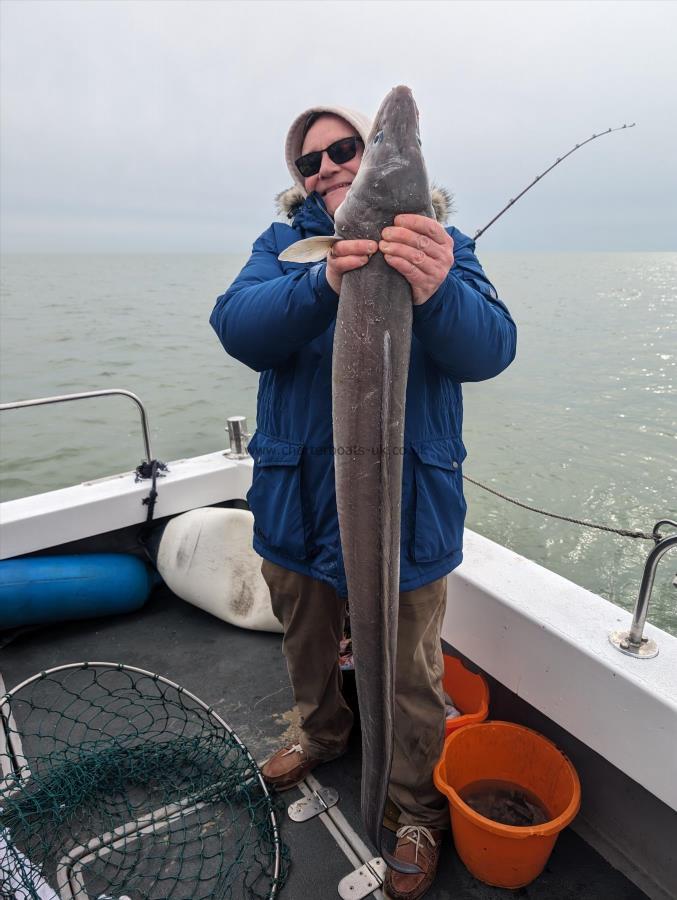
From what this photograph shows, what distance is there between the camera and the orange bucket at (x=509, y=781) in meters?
1.94

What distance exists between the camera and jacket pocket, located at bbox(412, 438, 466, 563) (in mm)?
1840

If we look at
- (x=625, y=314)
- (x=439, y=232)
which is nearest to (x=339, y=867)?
(x=439, y=232)

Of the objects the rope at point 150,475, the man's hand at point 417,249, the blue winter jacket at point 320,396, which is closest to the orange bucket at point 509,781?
the blue winter jacket at point 320,396

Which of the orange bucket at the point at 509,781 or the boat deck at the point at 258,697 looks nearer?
the orange bucket at the point at 509,781

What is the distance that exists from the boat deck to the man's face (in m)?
2.21

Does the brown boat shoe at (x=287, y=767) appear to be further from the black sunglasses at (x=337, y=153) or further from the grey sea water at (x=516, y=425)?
the grey sea water at (x=516, y=425)

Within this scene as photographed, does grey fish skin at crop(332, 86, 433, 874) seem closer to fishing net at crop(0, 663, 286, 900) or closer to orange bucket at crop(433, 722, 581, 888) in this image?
orange bucket at crop(433, 722, 581, 888)

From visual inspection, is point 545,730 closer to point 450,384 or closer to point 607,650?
point 607,650

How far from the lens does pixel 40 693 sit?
3129 mm

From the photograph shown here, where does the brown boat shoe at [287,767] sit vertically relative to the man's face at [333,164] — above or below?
below

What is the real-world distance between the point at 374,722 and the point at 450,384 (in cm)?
104

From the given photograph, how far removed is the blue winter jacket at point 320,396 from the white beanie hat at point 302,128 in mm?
233

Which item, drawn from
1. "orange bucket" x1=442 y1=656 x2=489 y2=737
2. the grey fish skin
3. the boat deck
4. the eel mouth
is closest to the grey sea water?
"orange bucket" x1=442 y1=656 x2=489 y2=737

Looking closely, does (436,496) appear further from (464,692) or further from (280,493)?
(464,692)
